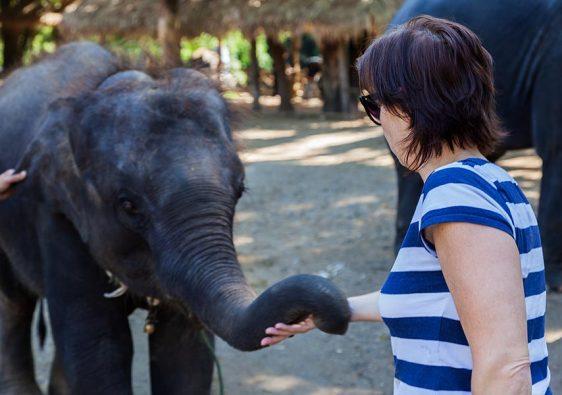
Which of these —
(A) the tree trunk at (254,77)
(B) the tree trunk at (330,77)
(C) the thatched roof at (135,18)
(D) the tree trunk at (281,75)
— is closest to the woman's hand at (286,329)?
(C) the thatched roof at (135,18)

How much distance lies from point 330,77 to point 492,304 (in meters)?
17.6

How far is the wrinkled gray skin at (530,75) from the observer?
5.60m

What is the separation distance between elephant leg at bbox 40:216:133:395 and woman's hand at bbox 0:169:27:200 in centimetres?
22

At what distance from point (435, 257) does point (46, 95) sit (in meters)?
2.88

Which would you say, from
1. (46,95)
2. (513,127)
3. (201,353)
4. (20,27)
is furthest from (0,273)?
(20,27)

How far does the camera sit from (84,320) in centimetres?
377

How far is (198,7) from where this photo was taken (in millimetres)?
17672

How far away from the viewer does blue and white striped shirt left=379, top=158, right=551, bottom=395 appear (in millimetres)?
1698

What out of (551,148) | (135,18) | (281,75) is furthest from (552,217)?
(281,75)

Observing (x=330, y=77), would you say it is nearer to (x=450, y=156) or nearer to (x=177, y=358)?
(x=177, y=358)

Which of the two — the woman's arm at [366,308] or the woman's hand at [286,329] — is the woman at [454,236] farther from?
the woman's hand at [286,329]

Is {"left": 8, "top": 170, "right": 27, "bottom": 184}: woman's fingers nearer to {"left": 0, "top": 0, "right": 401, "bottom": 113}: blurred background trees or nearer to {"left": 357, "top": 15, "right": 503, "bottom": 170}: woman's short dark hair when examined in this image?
{"left": 357, "top": 15, "right": 503, "bottom": 170}: woman's short dark hair

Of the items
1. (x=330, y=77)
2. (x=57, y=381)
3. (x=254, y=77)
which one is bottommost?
(x=254, y=77)

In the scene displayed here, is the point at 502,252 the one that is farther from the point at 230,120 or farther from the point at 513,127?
the point at 513,127
